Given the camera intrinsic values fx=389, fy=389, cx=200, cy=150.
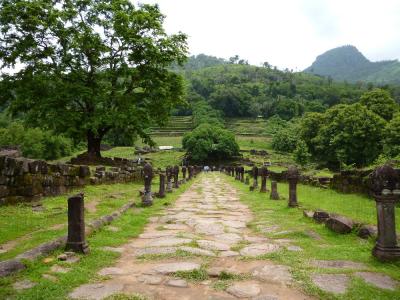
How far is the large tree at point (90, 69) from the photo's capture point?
20719 mm

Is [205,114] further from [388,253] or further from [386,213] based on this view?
[388,253]

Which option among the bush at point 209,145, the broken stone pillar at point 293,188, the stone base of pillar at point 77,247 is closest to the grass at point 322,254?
the broken stone pillar at point 293,188

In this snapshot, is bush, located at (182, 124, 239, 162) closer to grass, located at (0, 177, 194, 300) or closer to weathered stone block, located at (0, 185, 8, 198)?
weathered stone block, located at (0, 185, 8, 198)

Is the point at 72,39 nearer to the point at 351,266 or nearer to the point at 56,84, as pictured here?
the point at 56,84

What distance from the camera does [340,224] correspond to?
7188mm

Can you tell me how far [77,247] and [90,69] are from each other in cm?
1880

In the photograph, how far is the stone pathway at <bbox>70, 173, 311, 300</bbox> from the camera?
13.2 ft

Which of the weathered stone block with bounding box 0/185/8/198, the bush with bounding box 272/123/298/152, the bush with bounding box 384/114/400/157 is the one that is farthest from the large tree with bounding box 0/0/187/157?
the bush with bounding box 272/123/298/152

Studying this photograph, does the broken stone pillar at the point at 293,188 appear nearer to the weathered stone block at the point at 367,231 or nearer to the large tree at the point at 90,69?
the weathered stone block at the point at 367,231

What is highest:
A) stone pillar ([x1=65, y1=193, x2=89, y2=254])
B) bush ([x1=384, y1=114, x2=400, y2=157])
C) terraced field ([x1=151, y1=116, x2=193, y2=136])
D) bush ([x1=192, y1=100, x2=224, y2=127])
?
bush ([x1=192, y1=100, x2=224, y2=127])

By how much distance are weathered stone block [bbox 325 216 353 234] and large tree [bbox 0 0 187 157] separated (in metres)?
15.1

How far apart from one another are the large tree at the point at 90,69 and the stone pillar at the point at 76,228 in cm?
1520

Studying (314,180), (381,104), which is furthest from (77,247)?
(381,104)

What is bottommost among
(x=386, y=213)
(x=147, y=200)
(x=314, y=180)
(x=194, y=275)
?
(x=314, y=180)
